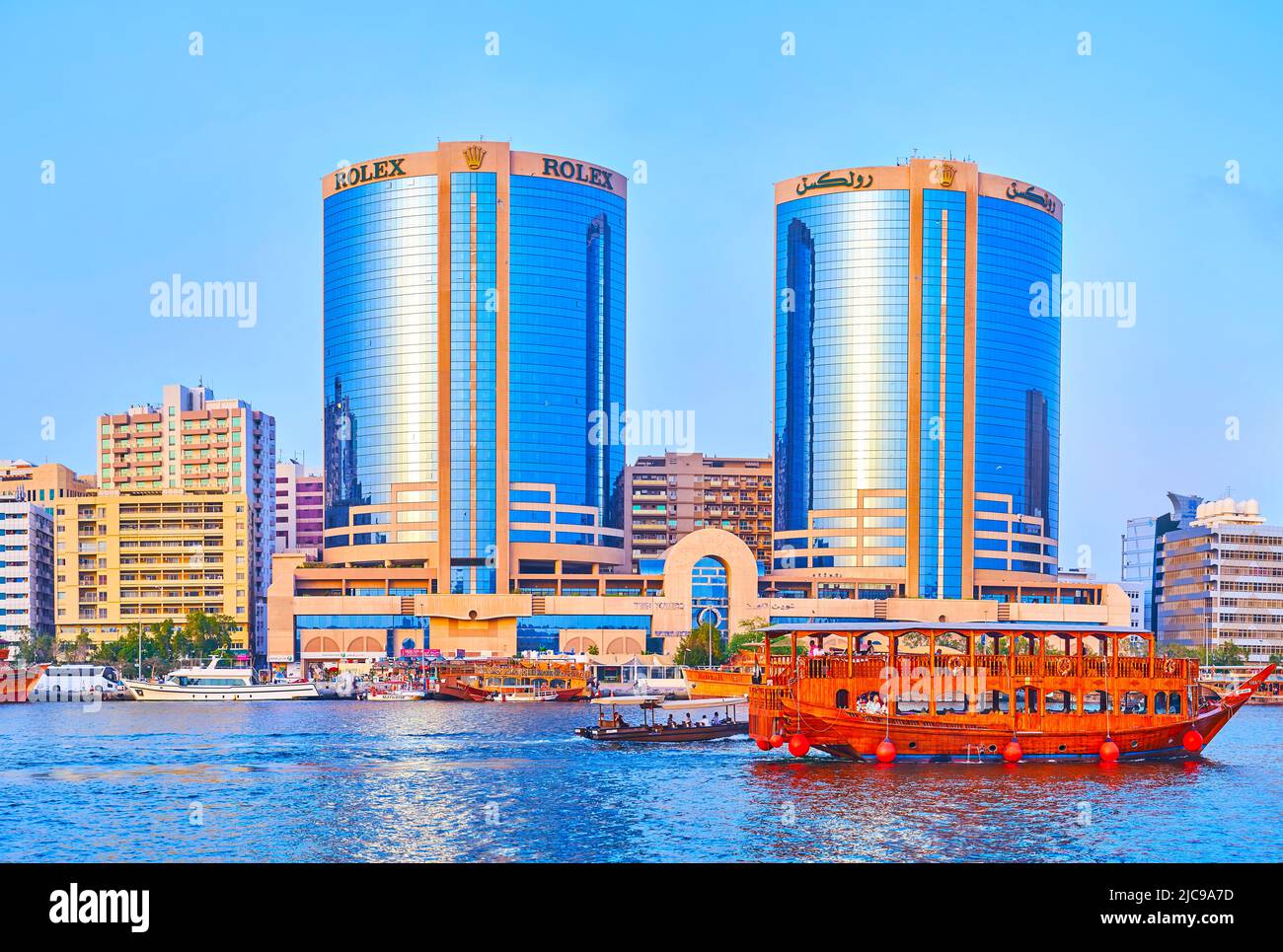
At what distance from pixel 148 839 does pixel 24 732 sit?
238ft

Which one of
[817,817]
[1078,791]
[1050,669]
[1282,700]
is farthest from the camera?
[1282,700]

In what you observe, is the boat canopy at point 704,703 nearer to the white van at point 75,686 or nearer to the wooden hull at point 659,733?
the wooden hull at point 659,733

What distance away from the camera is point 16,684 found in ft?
611

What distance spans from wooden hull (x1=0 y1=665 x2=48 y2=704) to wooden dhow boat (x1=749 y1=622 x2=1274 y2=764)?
398ft

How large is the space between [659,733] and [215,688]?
3462 inches

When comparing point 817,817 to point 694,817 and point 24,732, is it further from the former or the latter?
point 24,732

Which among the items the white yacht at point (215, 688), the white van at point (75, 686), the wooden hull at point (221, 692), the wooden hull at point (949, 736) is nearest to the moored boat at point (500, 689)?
the wooden hull at point (221, 692)

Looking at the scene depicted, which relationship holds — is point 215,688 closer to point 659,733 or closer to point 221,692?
point 221,692

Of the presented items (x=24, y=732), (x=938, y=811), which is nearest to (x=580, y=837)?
(x=938, y=811)

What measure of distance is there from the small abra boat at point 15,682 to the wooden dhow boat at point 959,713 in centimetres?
12142

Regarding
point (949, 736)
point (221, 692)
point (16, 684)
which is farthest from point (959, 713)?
point (16, 684)

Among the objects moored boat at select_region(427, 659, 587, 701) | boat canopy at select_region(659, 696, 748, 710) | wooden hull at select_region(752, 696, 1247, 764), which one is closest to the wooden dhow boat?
wooden hull at select_region(752, 696, 1247, 764)
